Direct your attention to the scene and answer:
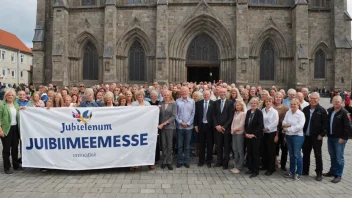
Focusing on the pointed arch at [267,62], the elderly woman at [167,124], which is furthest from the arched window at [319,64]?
the elderly woman at [167,124]

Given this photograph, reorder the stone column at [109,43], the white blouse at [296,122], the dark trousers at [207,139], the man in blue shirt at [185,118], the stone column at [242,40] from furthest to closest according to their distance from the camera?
the stone column at [109,43] → the stone column at [242,40] → the dark trousers at [207,139] → the man in blue shirt at [185,118] → the white blouse at [296,122]

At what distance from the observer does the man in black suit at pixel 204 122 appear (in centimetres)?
784

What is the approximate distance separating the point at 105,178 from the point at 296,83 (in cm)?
2068

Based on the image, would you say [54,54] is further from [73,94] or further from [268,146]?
[268,146]

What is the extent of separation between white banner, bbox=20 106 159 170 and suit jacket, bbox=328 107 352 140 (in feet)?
15.9

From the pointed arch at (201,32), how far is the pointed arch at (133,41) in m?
2.02

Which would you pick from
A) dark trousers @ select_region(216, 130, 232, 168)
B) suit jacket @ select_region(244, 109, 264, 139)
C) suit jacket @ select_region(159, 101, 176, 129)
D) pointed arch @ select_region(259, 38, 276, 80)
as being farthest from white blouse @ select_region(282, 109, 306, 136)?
pointed arch @ select_region(259, 38, 276, 80)

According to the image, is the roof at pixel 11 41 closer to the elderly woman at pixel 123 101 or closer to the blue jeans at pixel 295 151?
the elderly woman at pixel 123 101

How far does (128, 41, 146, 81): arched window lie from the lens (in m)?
25.8

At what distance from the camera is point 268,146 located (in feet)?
23.6

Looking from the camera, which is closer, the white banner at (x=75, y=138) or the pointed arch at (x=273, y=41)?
the white banner at (x=75, y=138)

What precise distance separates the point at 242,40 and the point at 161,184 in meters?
19.1

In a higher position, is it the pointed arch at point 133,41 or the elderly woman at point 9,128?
the pointed arch at point 133,41

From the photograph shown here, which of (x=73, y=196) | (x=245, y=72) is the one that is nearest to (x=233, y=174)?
(x=73, y=196)
